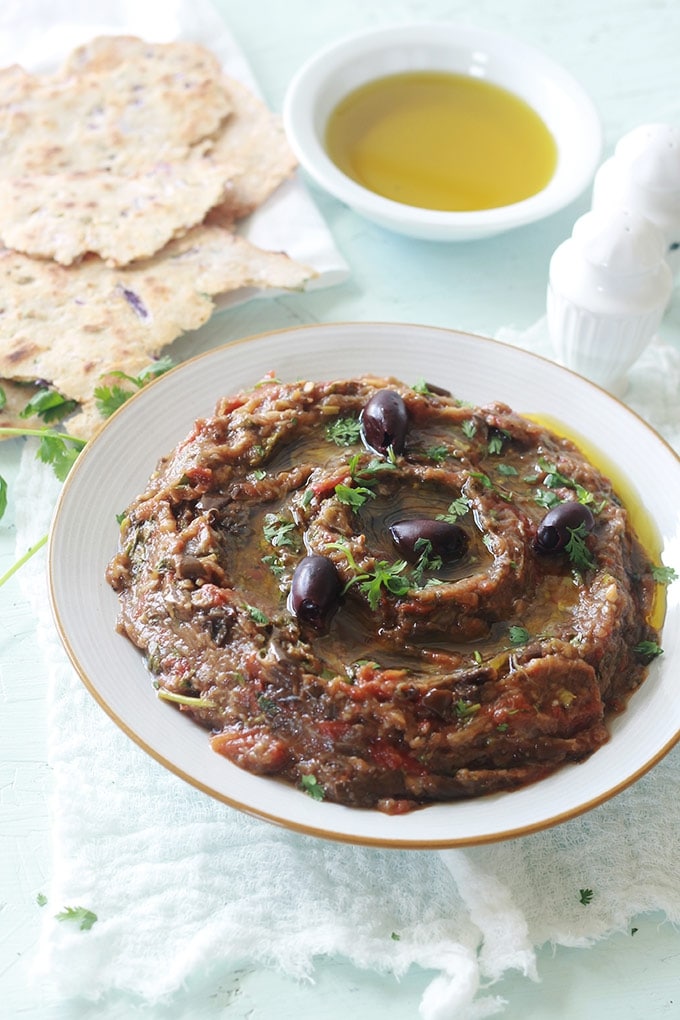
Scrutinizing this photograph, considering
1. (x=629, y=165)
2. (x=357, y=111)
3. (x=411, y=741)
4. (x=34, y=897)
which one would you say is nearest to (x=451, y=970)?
(x=411, y=741)

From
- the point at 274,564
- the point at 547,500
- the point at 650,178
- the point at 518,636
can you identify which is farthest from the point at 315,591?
the point at 650,178

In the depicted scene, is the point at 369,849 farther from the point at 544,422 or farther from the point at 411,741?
the point at 544,422

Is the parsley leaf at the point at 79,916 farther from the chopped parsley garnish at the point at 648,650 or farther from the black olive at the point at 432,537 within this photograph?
the chopped parsley garnish at the point at 648,650

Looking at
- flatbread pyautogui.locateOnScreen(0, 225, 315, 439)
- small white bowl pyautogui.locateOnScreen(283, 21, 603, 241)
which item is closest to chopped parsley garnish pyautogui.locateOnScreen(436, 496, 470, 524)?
flatbread pyautogui.locateOnScreen(0, 225, 315, 439)

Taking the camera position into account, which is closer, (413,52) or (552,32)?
(413,52)

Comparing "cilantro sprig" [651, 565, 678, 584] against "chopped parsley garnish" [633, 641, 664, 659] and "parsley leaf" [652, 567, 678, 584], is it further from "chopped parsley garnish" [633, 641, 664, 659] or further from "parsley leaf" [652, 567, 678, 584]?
"chopped parsley garnish" [633, 641, 664, 659]

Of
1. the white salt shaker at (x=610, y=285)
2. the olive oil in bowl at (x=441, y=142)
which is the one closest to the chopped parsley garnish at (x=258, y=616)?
the white salt shaker at (x=610, y=285)

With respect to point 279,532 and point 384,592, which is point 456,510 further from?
point 279,532
